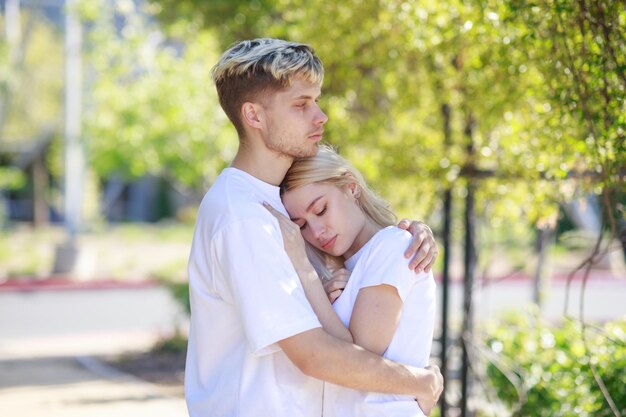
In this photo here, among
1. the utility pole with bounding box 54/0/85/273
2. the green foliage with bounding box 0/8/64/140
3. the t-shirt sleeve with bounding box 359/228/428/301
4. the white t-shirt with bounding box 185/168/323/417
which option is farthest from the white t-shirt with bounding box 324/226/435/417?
the green foliage with bounding box 0/8/64/140

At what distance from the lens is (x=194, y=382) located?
3.02m

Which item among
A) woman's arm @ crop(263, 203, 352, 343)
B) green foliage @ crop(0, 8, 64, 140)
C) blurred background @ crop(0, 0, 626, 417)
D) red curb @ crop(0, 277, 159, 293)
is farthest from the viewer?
green foliage @ crop(0, 8, 64, 140)

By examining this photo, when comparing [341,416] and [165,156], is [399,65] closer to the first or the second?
[341,416]

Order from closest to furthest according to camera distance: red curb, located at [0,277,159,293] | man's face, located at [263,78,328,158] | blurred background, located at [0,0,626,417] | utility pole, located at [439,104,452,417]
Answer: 1. man's face, located at [263,78,328,158]
2. blurred background, located at [0,0,626,417]
3. utility pole, located at [439,104,452,417]
4. red curb, located at [0,277,159,293]

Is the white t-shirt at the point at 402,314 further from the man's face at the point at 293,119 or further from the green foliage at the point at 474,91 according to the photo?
the green foliage at the point at 474,91

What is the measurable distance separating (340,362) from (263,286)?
0.30 meters

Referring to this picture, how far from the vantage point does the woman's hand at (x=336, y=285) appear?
2887mm

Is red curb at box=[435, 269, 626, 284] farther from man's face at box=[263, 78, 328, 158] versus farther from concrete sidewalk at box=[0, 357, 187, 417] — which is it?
man's face at box=[263, 78, 328, 158]

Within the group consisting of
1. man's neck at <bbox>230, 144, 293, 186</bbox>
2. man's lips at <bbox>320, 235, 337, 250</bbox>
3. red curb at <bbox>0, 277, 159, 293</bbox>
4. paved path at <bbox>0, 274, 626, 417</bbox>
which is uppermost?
man's neck at <bbox>230, 144, 293, 186</bbox>

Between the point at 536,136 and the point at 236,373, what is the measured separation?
280 centimetres

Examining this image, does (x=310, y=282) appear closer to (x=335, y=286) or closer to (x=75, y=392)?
(x=335, y=286)

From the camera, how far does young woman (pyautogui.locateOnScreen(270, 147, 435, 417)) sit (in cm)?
274

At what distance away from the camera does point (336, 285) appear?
289 cm

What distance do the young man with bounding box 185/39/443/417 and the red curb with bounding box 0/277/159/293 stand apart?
15823mm
